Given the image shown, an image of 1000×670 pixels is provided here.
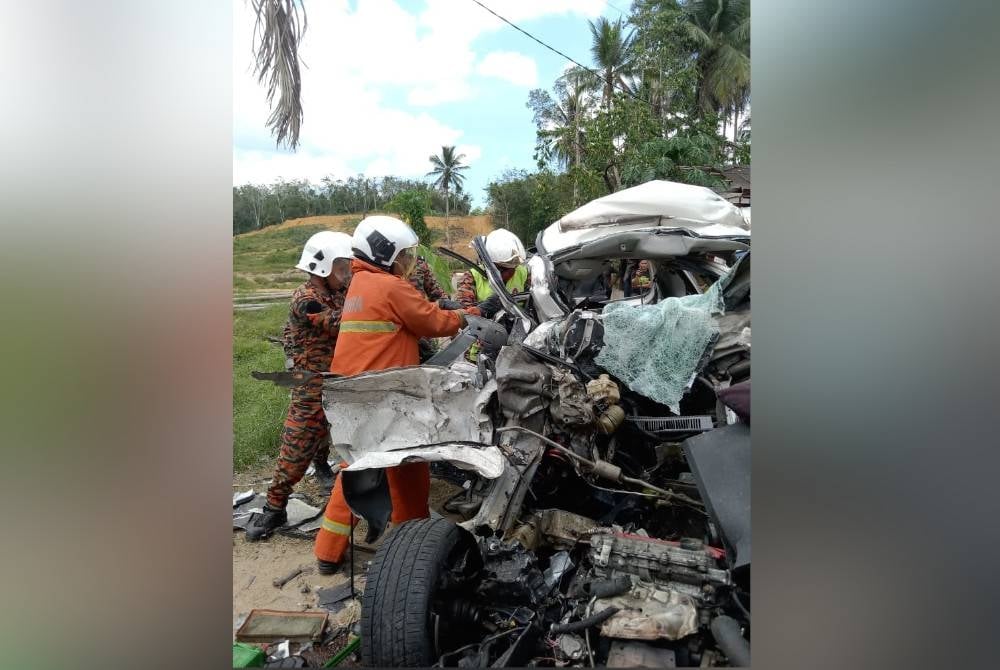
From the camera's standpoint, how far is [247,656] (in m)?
2.55

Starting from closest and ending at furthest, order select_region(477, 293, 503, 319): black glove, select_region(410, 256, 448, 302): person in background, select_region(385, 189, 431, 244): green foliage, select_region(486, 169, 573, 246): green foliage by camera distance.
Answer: select_region(477, 293, 503, 319): black glove < select_region(410, 256, 448, 302): person in background < select_region(385, 189, 431, 244): green foliage < select_region(486, 169, 573, 246): green foliage

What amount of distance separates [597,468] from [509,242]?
11.0 feet

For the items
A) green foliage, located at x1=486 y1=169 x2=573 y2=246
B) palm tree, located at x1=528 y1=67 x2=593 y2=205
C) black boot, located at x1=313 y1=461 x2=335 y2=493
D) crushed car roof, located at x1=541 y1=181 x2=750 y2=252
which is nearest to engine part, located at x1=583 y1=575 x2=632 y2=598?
crushed car roof, located at x1=541 y1=181 x2=750 y2=252

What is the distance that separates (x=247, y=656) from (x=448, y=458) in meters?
1.23

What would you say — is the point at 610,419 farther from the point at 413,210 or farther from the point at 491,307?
the point at 413,210

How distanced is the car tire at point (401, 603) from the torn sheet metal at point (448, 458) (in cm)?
31

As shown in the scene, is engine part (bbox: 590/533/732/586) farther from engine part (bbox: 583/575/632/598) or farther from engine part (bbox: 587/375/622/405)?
engine part (bbox: 587/375/622/405)

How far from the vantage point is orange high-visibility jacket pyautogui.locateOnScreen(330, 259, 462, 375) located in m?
3.36

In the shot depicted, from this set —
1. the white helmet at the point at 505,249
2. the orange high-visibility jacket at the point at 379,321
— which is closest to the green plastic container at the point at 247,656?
the orange high-visibility jacket at the point at 379,321

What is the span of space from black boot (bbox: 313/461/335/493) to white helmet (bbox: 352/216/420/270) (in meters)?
2.33
